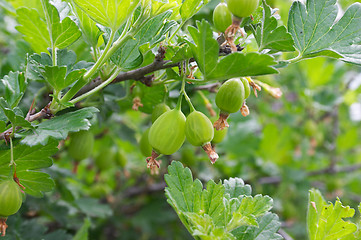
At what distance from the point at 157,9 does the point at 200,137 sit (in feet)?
0.95

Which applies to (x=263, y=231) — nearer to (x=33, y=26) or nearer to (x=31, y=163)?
(x=31, y=163)

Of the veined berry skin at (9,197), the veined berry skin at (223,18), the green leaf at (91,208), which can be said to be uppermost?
the veined berry skin at (223,18)

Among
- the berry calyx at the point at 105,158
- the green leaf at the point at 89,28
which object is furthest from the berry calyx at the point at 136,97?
the berry calyx at the point at 105,158

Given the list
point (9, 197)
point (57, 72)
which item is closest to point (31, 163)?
point (9, 197)

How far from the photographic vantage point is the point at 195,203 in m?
0.78

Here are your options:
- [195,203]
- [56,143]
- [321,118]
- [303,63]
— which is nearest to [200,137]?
[195,203]

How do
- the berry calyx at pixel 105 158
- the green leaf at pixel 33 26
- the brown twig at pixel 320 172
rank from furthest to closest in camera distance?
1. the brown twig at pixel 320 172
2. the berry calyx at pixel 105 158
3. the green leaf at pixel 33 26

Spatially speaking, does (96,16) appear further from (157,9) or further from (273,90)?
(273,90)

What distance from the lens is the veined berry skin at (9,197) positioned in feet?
2.43

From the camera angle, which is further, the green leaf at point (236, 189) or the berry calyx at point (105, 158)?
the berry calyx at point (105, 158)

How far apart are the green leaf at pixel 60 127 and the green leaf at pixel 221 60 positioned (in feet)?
0.92

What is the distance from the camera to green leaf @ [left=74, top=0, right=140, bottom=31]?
720 millimetres

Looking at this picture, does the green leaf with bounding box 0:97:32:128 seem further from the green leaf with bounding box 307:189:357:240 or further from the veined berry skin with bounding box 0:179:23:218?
the green leaf with bounding box 307:189:357:240

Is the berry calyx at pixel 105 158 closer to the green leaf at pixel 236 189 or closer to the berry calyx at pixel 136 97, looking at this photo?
the berry calyx at pixel 136 97
